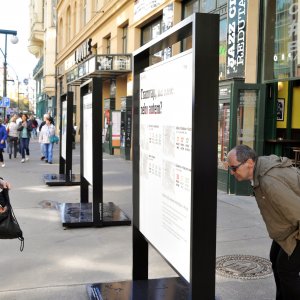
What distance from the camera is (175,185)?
3258mm

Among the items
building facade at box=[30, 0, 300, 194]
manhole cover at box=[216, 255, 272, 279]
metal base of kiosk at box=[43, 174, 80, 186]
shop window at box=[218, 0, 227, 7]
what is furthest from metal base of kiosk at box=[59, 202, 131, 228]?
shop window at box=[218, 0, 227, 7]

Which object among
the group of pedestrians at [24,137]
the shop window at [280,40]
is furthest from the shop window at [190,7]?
the group of pedestrians at [24,137]

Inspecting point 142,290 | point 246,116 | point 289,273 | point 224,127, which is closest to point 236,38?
point 246,116

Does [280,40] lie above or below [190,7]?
below

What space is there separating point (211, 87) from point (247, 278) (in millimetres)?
2851

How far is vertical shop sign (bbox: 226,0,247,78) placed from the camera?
10.4 m

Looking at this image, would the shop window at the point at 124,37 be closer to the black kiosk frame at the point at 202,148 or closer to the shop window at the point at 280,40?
the shop window at the point at 280,40

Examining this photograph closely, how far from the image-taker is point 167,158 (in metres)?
3.44

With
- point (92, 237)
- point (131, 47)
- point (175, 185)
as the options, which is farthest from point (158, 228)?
point (131, 47)

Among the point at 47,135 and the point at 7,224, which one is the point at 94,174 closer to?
the point at 7,224

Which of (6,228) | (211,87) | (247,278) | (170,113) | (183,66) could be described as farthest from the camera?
(247,278)

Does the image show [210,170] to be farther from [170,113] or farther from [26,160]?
[26,160]

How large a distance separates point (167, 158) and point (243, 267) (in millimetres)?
2486

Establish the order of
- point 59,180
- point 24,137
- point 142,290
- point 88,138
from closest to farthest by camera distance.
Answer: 1. point 142,290
2. point 88,138
3. point 59,180
4. point 24,137
